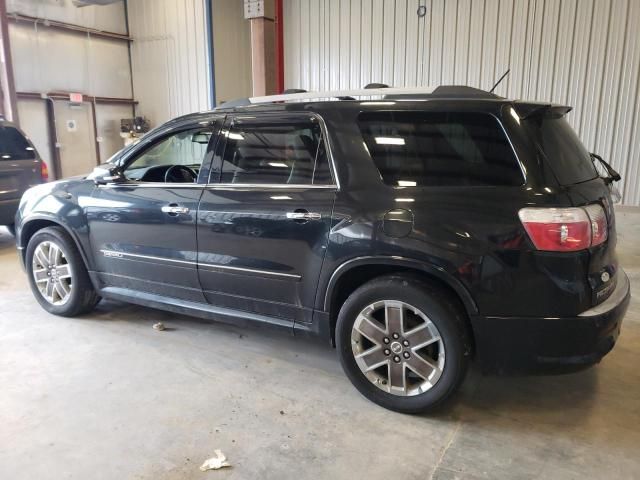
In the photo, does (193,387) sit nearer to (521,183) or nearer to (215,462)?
(215,462)

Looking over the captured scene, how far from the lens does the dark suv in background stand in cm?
644

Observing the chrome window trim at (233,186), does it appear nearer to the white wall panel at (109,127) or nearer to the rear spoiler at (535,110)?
the rear spoiler at (535,110)

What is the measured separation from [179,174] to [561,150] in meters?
2.67

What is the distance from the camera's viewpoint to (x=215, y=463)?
2373 millimetres

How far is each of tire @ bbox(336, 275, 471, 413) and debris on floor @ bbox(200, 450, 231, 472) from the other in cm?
83

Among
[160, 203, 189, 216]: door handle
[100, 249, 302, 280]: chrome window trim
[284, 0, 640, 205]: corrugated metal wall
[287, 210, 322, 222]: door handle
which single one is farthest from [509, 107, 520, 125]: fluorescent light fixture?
[284, 0, 640, 205]: corrugated metal wall

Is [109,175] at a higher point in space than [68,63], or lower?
lower

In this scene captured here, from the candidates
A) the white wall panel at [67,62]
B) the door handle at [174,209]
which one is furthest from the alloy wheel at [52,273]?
the white wall panel at [67,62]

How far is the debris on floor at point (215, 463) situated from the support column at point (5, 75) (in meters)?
8.84

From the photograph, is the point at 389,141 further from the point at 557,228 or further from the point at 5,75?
the point at 5,75

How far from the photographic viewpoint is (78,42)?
11.5 meters

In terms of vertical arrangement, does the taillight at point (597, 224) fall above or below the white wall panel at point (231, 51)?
below

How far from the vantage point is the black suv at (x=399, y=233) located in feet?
7.91

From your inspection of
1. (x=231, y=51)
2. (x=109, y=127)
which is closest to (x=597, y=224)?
(x=231, y=51)
